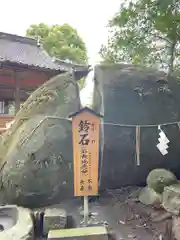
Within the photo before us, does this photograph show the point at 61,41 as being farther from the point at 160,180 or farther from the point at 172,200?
the point at 172,200

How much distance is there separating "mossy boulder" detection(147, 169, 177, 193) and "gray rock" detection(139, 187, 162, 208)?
73 millimetres

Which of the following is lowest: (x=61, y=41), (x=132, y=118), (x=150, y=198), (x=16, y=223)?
(x=16, y=223)

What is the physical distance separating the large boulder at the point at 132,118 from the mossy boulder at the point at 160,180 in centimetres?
55

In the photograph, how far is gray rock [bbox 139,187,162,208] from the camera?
4.09 m

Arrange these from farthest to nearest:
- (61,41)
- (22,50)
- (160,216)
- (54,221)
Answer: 1. (61,41)
2. (22,50)
3. (54,221)
4. (160,216)

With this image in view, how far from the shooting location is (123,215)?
4.14 m

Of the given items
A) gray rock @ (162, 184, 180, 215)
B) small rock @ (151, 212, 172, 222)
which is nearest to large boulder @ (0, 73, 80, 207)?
small rock @ (151, 212, 172, 222)

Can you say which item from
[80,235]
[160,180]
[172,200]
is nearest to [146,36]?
[160,180]

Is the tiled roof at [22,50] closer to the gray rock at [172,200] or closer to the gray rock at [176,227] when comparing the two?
the gray rock at [172,200]

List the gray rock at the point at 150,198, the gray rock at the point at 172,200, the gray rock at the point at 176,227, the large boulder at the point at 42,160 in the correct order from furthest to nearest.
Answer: the large boulder at the point at 42,160
the gray rock at the point at 150,198
the gray rock at the point at 172,200
the gray rock at the point at 176,227

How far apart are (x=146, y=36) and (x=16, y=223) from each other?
12.7 feet

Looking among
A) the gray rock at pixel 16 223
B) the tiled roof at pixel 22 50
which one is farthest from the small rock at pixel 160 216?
the tiled roof at pixel 22 50

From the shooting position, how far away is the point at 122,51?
586 cm

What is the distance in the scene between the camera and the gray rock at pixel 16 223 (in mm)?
3763
